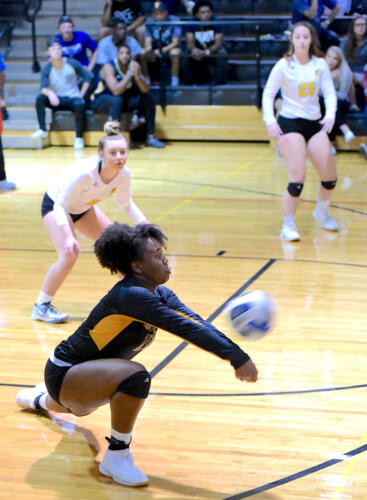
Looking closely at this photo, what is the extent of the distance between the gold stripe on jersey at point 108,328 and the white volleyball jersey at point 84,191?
1691mm

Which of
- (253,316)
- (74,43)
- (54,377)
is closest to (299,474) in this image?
(253,316)

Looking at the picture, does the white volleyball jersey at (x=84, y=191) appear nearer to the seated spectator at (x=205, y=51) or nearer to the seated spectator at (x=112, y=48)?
the seated spectator at (x=112, y=48)

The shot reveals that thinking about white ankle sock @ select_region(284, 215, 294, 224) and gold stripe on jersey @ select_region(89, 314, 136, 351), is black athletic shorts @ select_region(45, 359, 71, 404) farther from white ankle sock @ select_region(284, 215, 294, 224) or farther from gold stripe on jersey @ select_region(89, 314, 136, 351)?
white ankle sock @ select_region(284, 215, 294, 224)

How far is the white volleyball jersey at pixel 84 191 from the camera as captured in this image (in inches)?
191

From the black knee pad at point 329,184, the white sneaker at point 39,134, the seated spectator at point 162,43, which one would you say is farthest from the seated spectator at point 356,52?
the black knee pad at point 329,184

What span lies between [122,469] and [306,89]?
14.8 ft

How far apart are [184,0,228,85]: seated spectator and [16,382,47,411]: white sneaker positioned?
963 cm

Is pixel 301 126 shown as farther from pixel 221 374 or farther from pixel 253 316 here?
pixel 253 316

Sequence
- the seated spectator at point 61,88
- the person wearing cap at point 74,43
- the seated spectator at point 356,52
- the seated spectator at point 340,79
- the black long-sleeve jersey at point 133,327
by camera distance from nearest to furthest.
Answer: the black long-sleeve jersey at point 133,327 < the seated spectator at point 340,79 < the seated spectator at point 356,52 < the seated spectator at point 61,88 < the person wearing cap at point 74,43

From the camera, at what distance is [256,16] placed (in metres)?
13.6

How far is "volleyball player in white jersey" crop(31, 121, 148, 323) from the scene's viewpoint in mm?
4746

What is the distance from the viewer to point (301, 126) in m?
6.92

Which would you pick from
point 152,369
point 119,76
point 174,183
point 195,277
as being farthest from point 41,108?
point 152,369

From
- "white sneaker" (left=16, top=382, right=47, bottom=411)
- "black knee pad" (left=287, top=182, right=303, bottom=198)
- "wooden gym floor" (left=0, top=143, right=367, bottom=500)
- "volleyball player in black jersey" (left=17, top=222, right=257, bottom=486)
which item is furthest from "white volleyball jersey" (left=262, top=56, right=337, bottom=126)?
"volleyball player in black jersey" (left=17, top=222, right=257, bottom=486)
